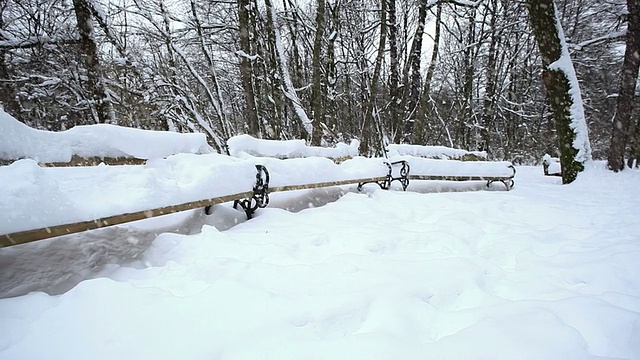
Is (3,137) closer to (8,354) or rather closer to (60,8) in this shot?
(8,354)

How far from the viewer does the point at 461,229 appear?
2701 mm

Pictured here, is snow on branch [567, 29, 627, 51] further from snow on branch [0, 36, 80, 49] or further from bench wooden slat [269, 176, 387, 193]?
snow on branch [0, 36, 80, 49]

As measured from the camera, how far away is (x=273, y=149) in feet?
13.4

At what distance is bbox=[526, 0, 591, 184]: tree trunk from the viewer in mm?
A: 5887

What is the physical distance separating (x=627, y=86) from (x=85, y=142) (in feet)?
32.9

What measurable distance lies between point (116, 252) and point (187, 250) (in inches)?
18.8

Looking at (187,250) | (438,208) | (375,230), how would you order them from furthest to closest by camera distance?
(438,208) < (375,230) < (187,250)

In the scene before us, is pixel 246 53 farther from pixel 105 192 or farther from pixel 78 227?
pixel 78 227

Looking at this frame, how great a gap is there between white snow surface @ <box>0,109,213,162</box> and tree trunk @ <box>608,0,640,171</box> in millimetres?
8808

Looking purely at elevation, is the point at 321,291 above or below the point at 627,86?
below

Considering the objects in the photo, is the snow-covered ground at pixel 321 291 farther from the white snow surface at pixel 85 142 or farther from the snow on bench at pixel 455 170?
the snow on bench at pixel 455 170

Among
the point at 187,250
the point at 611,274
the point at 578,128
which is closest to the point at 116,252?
the point at 187,250

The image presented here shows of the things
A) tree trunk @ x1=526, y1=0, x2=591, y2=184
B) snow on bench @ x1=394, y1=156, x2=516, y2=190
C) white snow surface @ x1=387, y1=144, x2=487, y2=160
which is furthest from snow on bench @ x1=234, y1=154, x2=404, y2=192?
tree trunk @ x1=526, y1=0, x2=591, y2=184

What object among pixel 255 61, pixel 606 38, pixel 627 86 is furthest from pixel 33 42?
pixel 606 38
